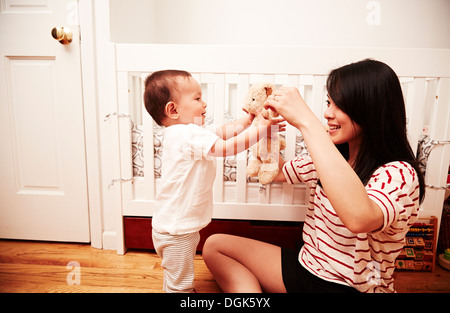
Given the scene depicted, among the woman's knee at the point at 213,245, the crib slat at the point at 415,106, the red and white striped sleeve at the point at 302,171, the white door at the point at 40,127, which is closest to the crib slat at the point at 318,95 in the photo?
the red and white striped sleeve at the point at 302,171

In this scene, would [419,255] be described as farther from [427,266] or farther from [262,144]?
[262,144]

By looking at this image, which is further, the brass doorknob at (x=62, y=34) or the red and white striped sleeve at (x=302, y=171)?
the brass doorknob at (x=62, y=34)

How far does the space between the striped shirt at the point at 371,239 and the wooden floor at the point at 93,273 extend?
0.40 metres

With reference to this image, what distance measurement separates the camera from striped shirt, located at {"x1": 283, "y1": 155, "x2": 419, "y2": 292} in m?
0.53

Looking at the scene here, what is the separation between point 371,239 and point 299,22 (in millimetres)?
1337

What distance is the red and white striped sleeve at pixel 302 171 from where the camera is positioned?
2.59 feet

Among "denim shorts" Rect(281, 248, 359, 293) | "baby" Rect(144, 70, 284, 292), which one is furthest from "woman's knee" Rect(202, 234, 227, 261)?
"denim shorts" Rect(281, 248, 359, 293)

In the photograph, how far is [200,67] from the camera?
926 millimetres

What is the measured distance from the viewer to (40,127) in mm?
1129

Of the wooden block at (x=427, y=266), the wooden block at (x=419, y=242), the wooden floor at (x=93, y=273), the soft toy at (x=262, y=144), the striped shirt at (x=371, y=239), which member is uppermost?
the soft toy at (x=262, y=144)

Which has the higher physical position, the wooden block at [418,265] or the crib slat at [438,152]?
the crib slat at [438,152]

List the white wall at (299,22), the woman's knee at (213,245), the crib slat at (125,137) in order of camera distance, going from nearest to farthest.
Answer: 1. the woman's knee at (213,245)
2. the crib slat at (125,137)
3. the white wall at (299,22)

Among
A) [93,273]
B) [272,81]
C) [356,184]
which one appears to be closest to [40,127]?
[93,273]

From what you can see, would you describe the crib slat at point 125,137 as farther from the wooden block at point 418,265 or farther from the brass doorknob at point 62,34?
the wooden block at point 418,265
